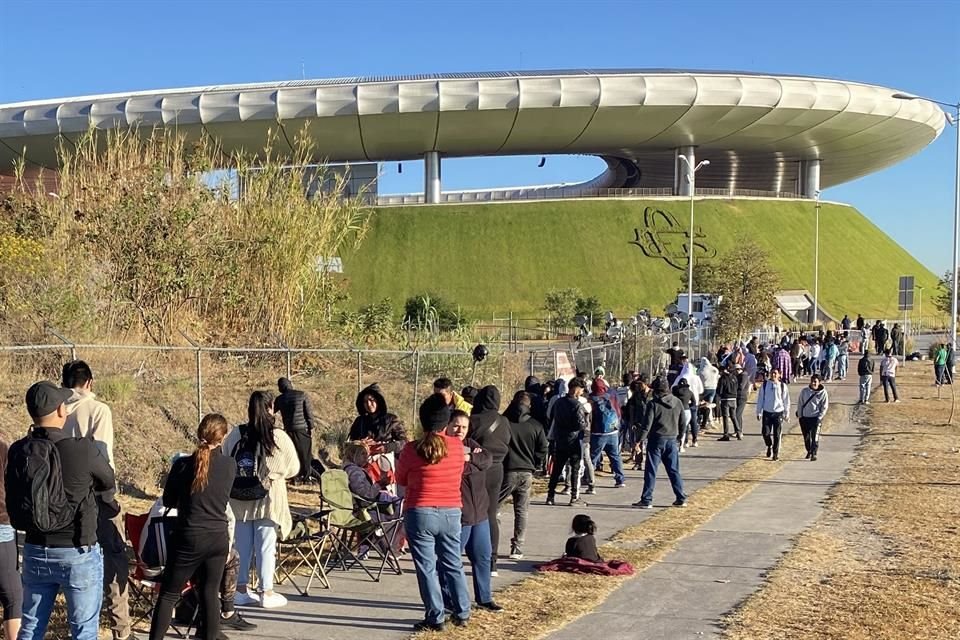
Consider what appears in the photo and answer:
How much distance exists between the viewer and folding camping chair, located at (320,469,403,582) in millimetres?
7992

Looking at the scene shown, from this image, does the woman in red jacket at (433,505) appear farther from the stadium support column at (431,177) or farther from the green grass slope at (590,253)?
the stadium support column at (431,177)

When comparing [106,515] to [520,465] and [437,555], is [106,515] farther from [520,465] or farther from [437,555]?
[520,465]

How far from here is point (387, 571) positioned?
8.40 m

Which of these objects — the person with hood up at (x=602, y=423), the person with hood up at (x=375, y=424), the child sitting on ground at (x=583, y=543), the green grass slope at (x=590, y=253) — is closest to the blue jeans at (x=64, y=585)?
the child sitting on ground at (x=583, y=543)

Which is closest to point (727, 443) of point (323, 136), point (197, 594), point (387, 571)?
point (387, 571)

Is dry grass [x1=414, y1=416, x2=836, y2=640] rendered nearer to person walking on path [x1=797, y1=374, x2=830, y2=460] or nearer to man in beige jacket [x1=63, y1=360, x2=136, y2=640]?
man in beige jacket [x1=63, y1=360, x2=136, y2=640]

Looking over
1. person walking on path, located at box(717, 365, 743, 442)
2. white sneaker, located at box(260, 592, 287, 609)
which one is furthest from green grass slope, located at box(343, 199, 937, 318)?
white sneaker, located at box(260, 592, 287, 609)

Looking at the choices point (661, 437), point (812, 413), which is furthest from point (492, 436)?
point (812, 413)

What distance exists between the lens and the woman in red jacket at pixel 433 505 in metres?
6.54

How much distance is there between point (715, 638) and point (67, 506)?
428 centimetres

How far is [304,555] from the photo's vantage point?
795 centimetres

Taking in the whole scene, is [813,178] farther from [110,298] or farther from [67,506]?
[67,506]

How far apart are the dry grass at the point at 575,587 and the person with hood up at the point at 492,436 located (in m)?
0.62

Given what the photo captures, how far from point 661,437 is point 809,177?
253 feet
